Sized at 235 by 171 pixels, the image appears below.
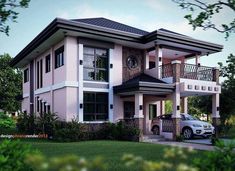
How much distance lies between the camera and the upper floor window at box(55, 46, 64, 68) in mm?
20141

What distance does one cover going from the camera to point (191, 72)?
21.5 metres

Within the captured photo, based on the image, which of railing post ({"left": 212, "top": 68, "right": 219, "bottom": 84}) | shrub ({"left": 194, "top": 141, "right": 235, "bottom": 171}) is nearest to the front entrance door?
railing post ({"left": 212, "top": 68, "right": 219, "bottom": 84})

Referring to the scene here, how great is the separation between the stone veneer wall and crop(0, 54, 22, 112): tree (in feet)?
99.1

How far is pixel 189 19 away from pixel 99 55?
41.1ft

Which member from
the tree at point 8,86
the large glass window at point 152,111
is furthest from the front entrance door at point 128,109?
the tree at point 8,86

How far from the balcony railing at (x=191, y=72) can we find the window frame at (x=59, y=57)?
21.9 feet

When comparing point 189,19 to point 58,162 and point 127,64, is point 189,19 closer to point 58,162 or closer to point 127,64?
point 58,162

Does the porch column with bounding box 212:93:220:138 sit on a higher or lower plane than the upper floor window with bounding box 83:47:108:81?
lower

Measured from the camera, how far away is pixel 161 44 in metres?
21.4

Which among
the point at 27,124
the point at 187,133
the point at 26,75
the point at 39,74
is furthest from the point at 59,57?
the point at 26,75

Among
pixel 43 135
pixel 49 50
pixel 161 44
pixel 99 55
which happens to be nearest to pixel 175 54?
pixel 161 44

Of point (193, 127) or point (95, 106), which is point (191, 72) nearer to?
point (193, 127)

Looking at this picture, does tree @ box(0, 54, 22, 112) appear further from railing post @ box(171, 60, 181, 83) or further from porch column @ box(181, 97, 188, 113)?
railing post @ box(171, 60, 181, 83)

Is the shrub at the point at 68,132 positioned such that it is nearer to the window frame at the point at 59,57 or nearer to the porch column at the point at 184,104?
the window frame at the point at 59,57
